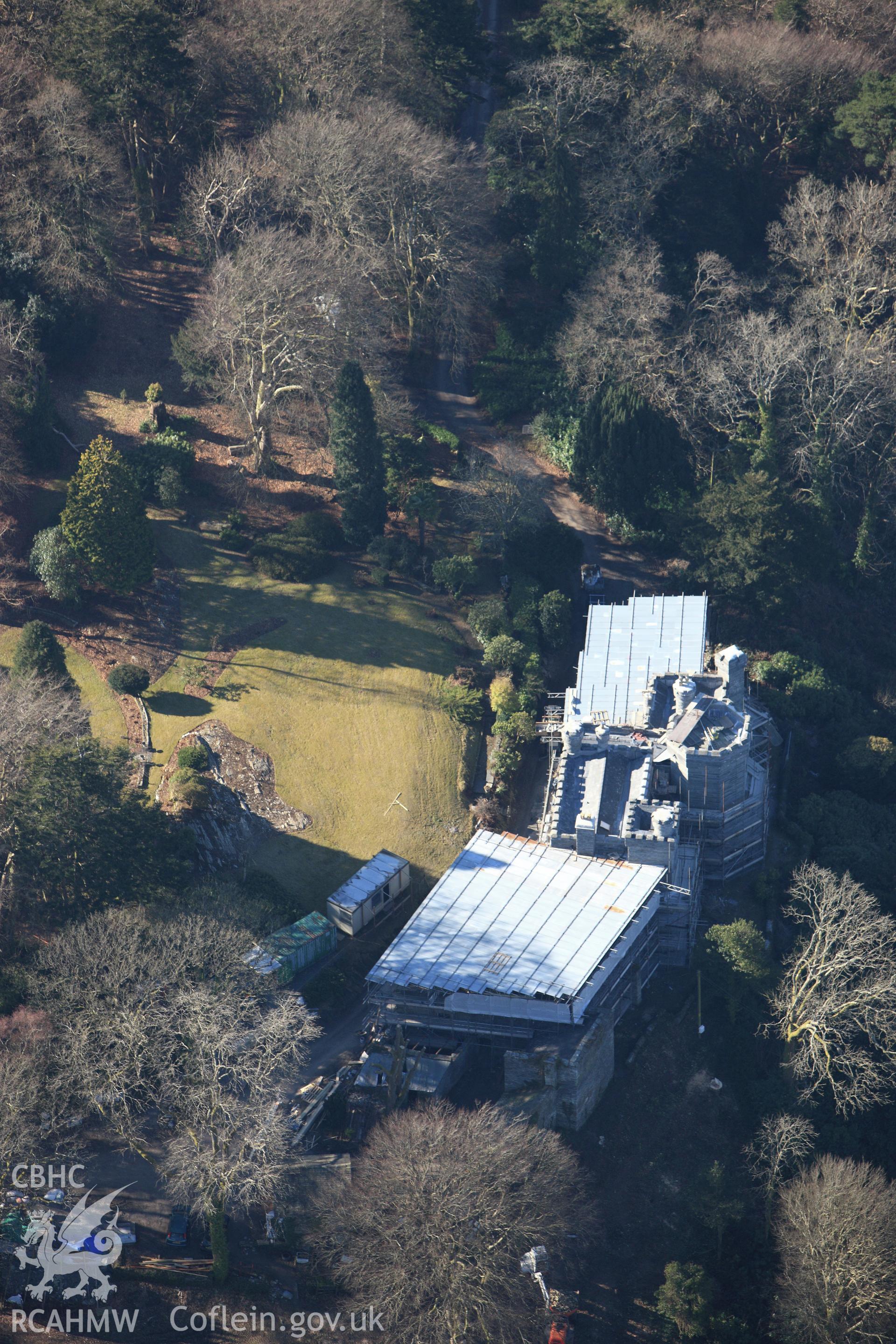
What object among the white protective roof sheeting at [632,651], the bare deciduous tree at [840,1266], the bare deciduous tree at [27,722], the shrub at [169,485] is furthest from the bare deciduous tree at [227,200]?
the bare deciduous tree at [840,1266]

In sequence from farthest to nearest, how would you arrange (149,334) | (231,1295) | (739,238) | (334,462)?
(739,238) → (149,334) → (334,462) → (231,1295)

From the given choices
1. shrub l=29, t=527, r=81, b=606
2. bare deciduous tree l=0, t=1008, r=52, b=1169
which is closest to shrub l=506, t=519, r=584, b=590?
shrub l=29, t=527, r=81, b=606

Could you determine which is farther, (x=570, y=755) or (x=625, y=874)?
(x=570, y=755)

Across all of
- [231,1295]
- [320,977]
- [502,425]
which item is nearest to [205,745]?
[320,977]

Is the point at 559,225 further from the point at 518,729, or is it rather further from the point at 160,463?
the point at 518,729

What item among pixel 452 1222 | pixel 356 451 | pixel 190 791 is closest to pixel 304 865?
pixel 190 791

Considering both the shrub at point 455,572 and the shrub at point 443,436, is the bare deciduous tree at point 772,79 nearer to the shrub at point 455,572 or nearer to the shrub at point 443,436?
the shrub at point 443,436

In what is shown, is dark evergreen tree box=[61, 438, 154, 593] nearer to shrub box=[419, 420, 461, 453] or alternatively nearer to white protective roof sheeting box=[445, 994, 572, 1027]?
shrub box=[419, 420, 461, 453]

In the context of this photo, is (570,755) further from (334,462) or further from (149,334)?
(149,334)
